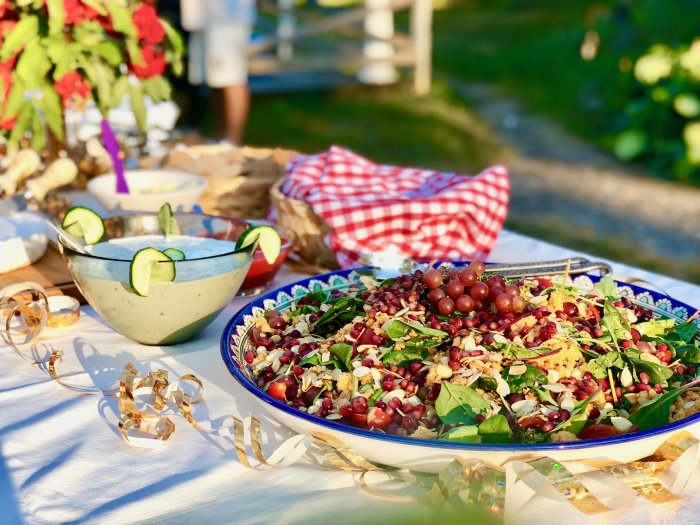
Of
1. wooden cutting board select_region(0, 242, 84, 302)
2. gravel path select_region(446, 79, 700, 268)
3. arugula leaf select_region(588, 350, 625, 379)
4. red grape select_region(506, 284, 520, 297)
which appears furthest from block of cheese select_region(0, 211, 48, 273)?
gravel path select_region(446, 79, 700, 268)

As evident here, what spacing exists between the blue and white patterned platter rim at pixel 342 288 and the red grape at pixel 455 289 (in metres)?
0.24

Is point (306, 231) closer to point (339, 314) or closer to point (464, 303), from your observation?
point (339, 314)

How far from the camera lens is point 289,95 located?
8.32m

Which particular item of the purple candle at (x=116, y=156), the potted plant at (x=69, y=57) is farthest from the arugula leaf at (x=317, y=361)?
the potted plant at (x=69, y=57)

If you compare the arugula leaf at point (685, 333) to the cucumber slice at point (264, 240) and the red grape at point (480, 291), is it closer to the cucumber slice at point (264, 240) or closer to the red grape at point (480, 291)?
the red grape at point (480, 291)

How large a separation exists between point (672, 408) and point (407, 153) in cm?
583

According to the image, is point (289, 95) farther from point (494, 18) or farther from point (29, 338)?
point (29, 338)

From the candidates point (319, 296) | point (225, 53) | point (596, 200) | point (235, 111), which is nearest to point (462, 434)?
point (319, 296)

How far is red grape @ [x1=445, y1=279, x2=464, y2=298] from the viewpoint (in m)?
1.05

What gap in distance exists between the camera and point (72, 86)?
1.87 metres

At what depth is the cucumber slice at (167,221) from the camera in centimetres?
141

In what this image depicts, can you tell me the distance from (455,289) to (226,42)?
4.17 metres

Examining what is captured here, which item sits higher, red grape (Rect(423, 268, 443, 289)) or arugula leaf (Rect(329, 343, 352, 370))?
red grape (Rect(423, 268, 443, 289))

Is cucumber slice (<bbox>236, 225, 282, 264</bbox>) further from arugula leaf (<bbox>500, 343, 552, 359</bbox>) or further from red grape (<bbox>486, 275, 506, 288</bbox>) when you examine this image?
arugula leaf (<bbox>500, 343, 552, 359</bbox>)
